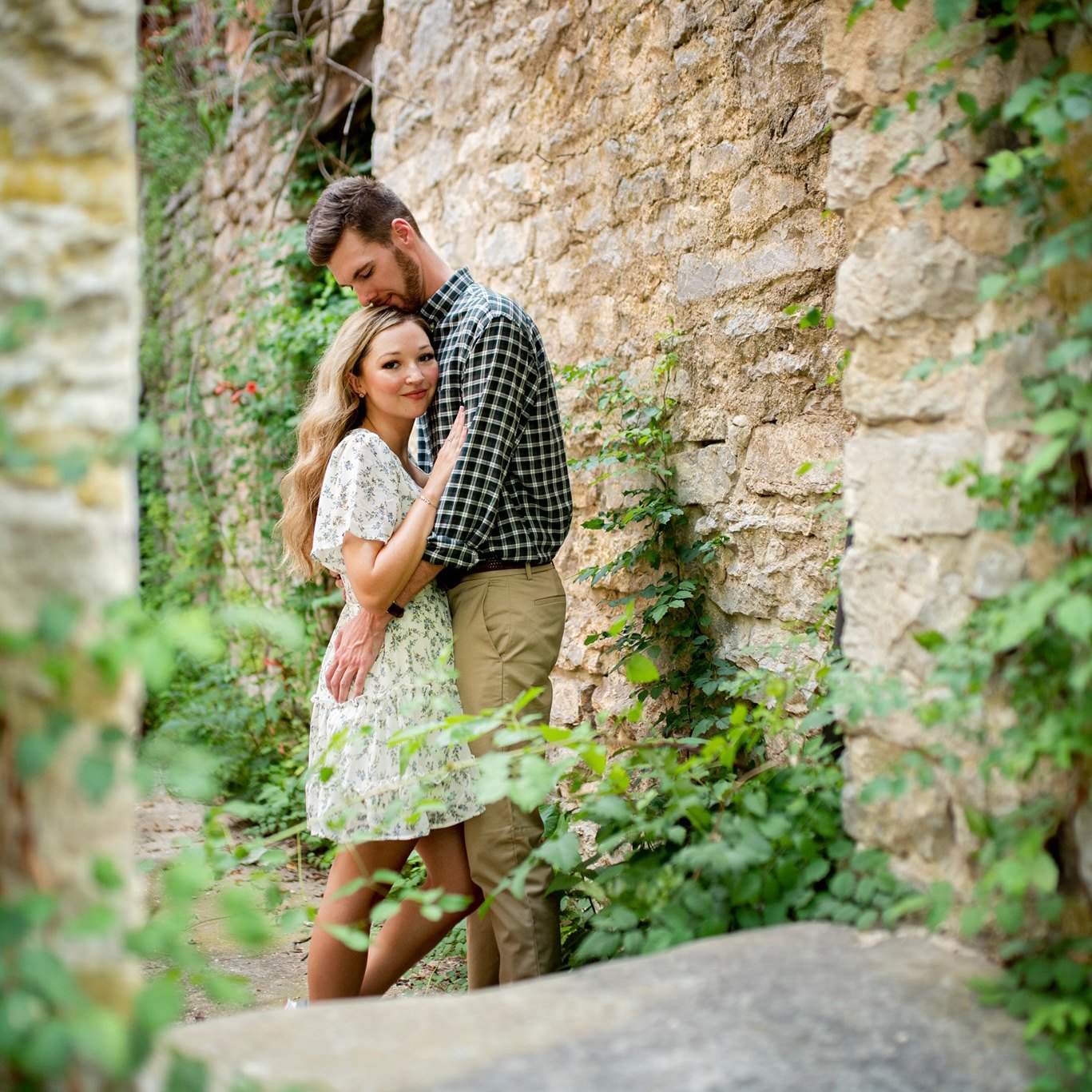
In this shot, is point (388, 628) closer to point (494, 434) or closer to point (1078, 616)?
point (494, 434)

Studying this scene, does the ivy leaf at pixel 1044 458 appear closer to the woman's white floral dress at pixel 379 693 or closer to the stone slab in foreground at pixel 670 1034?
the stone slab in foreground at pixel 670 1034

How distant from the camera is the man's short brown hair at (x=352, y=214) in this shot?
249 cm

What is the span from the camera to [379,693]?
2324 millimetres

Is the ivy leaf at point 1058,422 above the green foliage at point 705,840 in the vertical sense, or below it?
above

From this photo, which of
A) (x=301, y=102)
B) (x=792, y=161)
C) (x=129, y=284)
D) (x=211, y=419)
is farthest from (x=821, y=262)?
(x=211, y=419)

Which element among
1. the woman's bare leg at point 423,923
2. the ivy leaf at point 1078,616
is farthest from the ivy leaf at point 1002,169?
the woman's bare leg at point 423,923

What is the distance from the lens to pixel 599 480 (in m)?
3.14

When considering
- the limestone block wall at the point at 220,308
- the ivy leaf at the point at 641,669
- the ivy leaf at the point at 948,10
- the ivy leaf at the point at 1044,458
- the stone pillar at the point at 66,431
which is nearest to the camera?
the stone pillar at the point at 66,431

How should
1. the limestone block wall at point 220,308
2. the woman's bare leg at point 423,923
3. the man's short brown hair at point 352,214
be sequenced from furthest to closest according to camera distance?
the limestone block wall at point 220,308, the man's short brown hair at point 352,214, the woman's bare leg at point 423,923

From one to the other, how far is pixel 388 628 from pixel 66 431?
1.35 metres

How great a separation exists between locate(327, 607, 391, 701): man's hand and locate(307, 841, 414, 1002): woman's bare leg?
334mm

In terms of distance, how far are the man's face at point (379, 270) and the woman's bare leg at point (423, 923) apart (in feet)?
4.06

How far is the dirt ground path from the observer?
2.90 m

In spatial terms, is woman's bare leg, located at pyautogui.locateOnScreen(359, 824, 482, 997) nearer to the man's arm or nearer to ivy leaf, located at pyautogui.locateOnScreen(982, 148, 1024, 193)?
the man's arm
